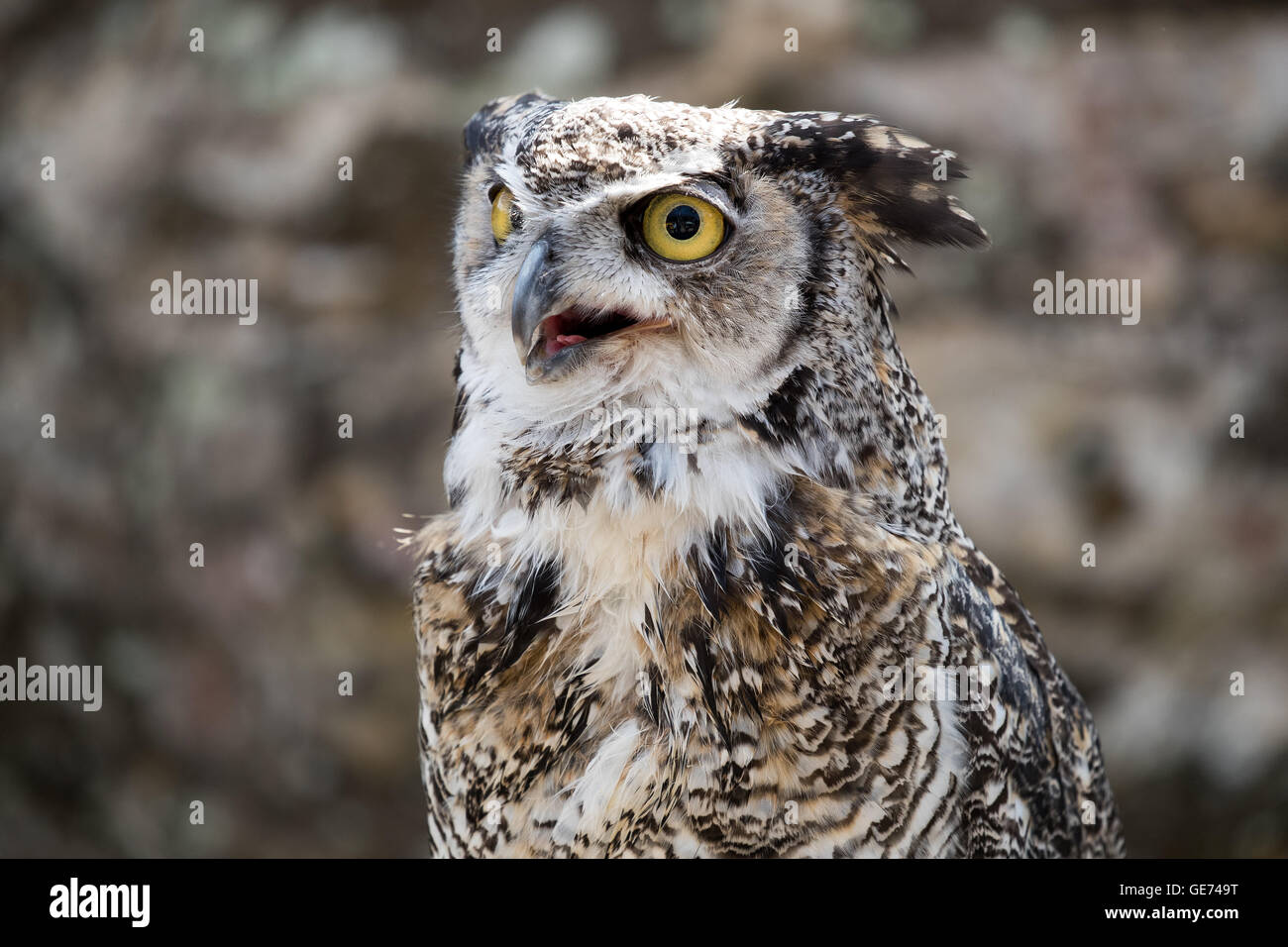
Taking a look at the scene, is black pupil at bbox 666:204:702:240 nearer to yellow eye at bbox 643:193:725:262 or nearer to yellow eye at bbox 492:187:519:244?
yellow eye at bbox 643:193:725:262

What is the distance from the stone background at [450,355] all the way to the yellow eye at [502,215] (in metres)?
1.15

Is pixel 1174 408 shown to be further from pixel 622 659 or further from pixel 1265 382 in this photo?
pixel 622 659

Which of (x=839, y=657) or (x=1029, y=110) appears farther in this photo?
(x=1029, y=110)

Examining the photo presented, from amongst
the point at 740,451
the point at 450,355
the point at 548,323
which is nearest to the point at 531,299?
the point at 548,323

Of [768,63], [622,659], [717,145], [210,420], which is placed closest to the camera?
[717,145]

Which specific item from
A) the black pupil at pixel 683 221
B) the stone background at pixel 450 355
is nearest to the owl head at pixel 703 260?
the black pupil at pixel 683 221

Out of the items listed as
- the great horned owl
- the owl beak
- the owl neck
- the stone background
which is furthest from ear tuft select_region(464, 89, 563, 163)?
the stone background

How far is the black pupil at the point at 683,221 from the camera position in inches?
31.9

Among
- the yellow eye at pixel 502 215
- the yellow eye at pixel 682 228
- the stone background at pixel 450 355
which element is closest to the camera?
the yellow eye at pixel 682 228

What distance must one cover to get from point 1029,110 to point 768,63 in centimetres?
55

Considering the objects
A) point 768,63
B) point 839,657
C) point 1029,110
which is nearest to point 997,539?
point 1029,110

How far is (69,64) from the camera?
92.4 inches

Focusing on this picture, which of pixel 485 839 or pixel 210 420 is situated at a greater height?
pixel 210 420

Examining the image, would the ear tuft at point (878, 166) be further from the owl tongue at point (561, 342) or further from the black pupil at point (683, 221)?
the owl tongue at point (561, 342)
